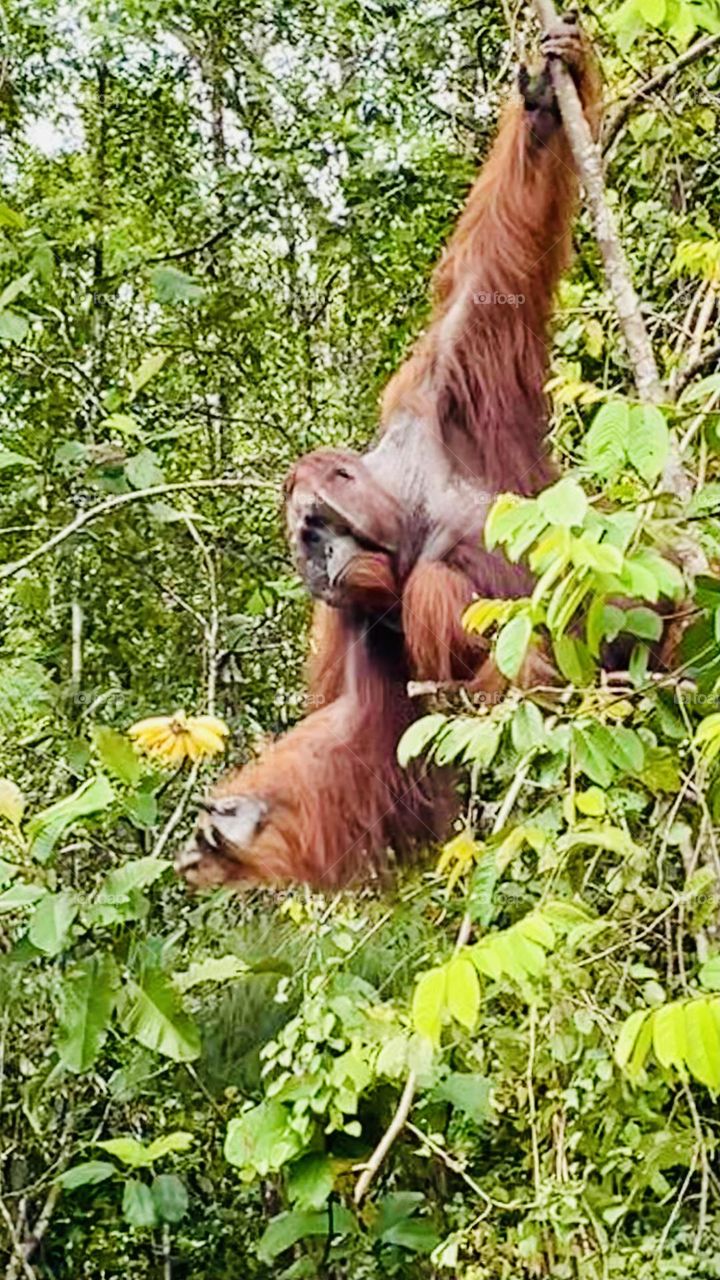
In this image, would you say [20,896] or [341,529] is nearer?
[20,896]

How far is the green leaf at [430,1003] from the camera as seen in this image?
132 centimetres

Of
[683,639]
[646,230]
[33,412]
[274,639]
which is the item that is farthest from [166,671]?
[683,639]

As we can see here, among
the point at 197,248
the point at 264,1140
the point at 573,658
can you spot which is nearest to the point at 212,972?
the point at 264,1140

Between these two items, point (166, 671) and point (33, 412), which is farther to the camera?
point (166, 671)

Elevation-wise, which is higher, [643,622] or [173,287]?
[173,287]

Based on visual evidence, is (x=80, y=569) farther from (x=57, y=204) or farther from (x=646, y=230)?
(x=646, y=230)

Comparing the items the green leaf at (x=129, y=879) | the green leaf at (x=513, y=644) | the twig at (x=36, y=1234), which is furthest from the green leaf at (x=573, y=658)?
the twig at (x=36, y=1234)

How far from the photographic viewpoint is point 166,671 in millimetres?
3379

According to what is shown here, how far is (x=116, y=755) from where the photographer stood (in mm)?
1803

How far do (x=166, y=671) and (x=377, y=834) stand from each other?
902mm

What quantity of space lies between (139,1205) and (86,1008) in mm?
811

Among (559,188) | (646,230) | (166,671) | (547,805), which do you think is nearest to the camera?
(547,805)

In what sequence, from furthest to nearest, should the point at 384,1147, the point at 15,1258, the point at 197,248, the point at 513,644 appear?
the point at 197,248
the point at 15,1258
the point at 384,1147
the point at 513,644

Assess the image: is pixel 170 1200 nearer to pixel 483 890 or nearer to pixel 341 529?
pixel 341 529
